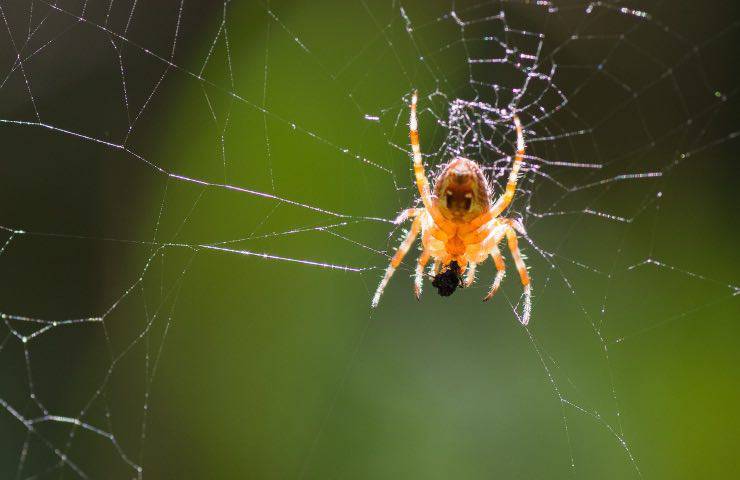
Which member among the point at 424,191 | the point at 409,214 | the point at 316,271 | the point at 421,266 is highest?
the point at 424,191

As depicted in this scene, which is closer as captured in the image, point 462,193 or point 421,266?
point 462,193

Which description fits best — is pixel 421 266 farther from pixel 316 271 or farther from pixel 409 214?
pixel 316 271

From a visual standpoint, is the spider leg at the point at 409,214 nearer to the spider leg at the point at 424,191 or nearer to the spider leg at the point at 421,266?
the spider leg at the point at 424,191

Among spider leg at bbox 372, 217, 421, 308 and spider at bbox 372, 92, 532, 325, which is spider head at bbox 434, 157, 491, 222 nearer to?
spider at bbox 372, 92, 532, 325

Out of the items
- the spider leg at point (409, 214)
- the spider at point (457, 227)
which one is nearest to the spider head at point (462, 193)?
the spider at point (457, 227)

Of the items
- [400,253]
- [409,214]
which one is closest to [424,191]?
[409,214]

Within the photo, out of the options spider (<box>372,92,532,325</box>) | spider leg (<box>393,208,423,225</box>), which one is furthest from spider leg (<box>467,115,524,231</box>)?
spider leg (<box>393,208,423,225</box>)
